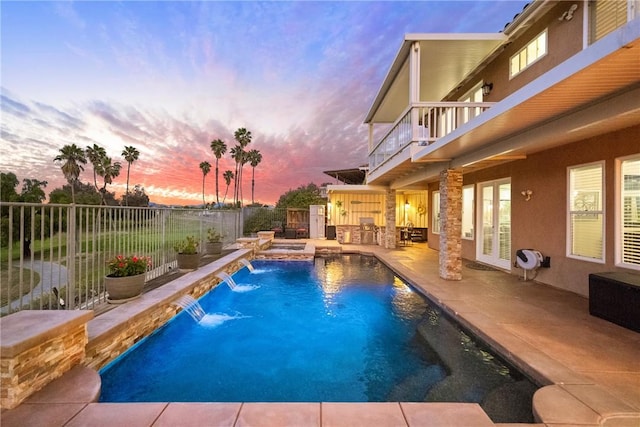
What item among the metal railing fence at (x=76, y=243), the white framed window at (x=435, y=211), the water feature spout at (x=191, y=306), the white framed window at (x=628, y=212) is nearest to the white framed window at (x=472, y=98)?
the white framed window at (x=628, y=212)

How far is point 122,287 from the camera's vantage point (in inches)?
165

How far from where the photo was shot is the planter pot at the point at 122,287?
4168mm

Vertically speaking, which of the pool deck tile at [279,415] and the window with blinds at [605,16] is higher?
the window with blinds at [605,16]

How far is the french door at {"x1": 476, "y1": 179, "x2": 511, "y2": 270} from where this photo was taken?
779 centimetres

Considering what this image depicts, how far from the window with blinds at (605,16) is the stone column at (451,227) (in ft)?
11.4

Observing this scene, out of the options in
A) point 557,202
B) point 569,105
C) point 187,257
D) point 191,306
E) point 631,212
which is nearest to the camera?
point 569,105

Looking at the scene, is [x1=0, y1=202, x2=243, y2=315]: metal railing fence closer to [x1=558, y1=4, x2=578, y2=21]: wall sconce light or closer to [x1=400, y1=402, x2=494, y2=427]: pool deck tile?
[x1=400, y1=402, x2=494, y2=427]: pool deck tile

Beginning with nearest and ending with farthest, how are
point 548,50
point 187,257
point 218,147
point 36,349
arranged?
point 36,349
point 548,50
point 187,257
point 218,147

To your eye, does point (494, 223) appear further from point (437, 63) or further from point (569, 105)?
point (569, 105)

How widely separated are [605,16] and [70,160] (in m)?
32.6

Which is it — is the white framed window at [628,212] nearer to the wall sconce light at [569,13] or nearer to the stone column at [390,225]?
the wall sconce light at [569,13]

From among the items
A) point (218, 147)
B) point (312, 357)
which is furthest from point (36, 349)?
point (218, 147)

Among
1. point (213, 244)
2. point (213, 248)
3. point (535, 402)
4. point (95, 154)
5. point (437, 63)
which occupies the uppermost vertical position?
point (95, 154)

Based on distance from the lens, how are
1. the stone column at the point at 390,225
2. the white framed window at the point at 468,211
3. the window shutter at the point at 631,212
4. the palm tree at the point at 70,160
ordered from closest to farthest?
the window shutter at the point at 631,212
the white framed window at the point at 468,211
the stone column at the point at 390,225
the palm tree at the point at 70,160
